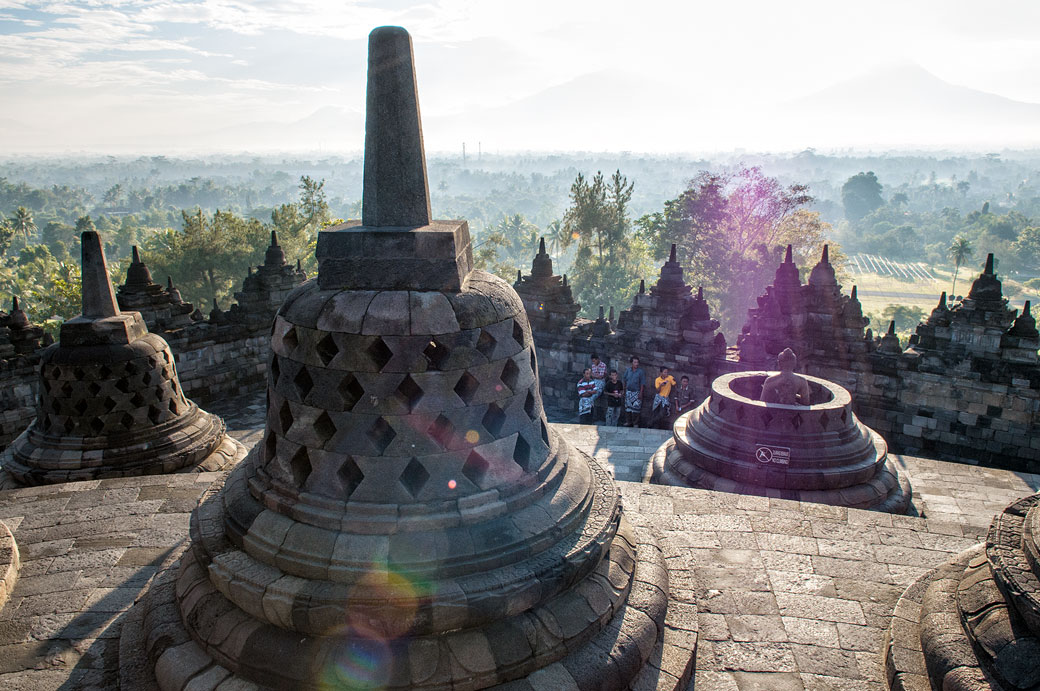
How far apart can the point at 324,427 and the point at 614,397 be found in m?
10.2

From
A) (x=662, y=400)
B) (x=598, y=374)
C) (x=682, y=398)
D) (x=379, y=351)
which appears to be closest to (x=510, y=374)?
(x=379, y=351)

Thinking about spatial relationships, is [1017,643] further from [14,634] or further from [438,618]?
[14,634]

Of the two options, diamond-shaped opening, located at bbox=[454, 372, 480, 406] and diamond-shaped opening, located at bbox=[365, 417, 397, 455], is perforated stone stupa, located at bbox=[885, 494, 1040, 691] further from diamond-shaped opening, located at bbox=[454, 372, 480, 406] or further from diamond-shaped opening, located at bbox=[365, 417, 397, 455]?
diamond-shaped opening, located at bbox=[365, 417, 397, 455]

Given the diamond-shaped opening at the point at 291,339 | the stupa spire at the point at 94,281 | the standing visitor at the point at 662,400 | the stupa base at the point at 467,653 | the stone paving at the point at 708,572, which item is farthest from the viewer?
the standing visitor at the point at 662,400

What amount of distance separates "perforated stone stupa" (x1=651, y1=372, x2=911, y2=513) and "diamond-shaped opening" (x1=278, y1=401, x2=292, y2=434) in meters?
5.88

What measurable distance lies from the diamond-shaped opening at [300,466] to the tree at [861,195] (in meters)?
137

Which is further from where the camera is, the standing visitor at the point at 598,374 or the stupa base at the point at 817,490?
the standing visitor at the point at 598,374

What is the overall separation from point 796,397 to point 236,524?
7.34 meters

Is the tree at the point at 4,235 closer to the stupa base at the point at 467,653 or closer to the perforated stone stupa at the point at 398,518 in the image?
the stupa base at the point at 467,653

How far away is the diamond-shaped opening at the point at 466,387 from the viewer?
355cm

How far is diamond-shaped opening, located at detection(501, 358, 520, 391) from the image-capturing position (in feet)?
12.3

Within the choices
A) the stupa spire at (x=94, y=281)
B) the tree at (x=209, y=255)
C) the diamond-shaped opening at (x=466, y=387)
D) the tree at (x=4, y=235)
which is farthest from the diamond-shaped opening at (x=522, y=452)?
the tree at (x=4, y=235)

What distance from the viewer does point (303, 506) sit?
3520mm

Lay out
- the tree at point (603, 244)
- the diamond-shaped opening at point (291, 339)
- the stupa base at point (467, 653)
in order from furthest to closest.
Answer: the tree at point (603, 244) < the diamond-shaped opening at point (291, 339) < the stupa base at point (467, 653)
